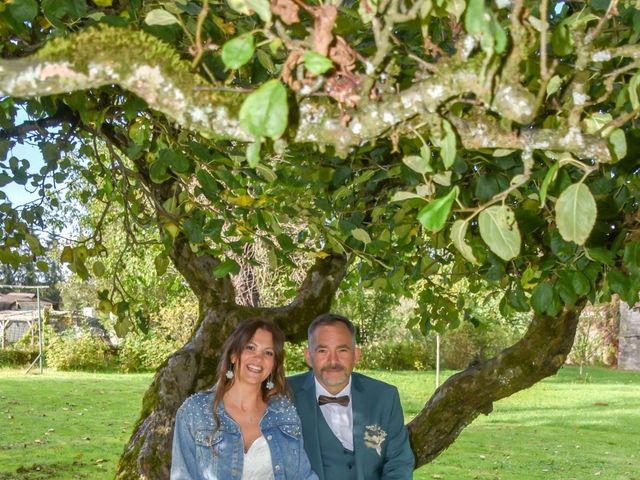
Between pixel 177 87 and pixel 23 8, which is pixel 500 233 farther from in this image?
pixel 23 8

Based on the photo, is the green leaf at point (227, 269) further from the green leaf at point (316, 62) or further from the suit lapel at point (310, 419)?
the green leaf at point (316, 62)

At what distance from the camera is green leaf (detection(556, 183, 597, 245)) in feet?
5.07

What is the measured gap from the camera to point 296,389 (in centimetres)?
362

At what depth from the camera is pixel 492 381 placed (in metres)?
5.34

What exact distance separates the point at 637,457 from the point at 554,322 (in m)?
7.71

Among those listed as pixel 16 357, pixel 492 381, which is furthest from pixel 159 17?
pixel 16 357

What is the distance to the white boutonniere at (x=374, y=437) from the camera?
3582 millimetres

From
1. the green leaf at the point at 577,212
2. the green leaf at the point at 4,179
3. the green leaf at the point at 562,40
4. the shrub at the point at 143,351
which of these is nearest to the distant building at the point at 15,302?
the shrub at the point at 143,351

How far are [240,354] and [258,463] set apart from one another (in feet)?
1.42

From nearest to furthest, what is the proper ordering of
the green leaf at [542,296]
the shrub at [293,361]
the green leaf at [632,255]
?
1. the green leaf at [632,255]
2. the green leaf at [542,296]
3. the shrub at [293,361]

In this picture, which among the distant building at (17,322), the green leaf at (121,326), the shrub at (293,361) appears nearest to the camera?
the green leaf at (121,326)

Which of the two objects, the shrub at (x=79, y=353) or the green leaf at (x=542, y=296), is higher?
the green leaf at (x=542, y=296)

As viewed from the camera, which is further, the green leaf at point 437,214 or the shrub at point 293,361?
the shrub at point 293,361

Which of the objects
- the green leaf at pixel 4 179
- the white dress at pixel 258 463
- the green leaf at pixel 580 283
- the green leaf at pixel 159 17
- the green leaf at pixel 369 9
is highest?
the green leaf at pixel 4 179
